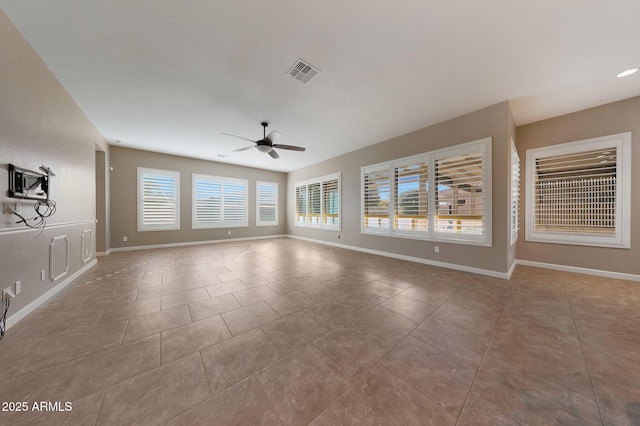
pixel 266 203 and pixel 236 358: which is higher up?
pixel 266 203

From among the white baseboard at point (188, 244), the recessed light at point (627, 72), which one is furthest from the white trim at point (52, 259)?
the recessed light at point (627, 72)

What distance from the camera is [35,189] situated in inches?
92.1

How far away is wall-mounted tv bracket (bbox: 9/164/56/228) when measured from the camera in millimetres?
2023

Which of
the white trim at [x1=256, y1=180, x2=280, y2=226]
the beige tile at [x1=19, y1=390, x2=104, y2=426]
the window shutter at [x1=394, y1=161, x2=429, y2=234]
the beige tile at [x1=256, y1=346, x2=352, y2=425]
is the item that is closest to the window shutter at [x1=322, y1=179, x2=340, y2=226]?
the window shutter at [x1=394, y1=161, x2=429, y2=234]

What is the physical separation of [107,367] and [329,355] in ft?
5.31

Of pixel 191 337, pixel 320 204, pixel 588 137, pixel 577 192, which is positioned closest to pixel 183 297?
pixel 191 337

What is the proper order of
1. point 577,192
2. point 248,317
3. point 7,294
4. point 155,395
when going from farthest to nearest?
1. point 577,192
2. point 248,317
3. point 7,294
4. point 155,395

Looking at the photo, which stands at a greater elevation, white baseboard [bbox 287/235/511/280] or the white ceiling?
the white ceiling

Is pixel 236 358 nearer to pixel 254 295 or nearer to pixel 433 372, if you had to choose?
pixel 254 295

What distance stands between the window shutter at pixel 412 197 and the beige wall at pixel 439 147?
0.30 m

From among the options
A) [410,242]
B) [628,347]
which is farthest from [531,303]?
[410,242]

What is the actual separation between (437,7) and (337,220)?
520cm

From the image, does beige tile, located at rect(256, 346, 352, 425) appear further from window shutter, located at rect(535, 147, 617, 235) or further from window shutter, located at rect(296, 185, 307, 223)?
window shutter, located at rect(296, 185, 307, 223)

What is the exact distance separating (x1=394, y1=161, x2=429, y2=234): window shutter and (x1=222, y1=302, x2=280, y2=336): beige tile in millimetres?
3589
